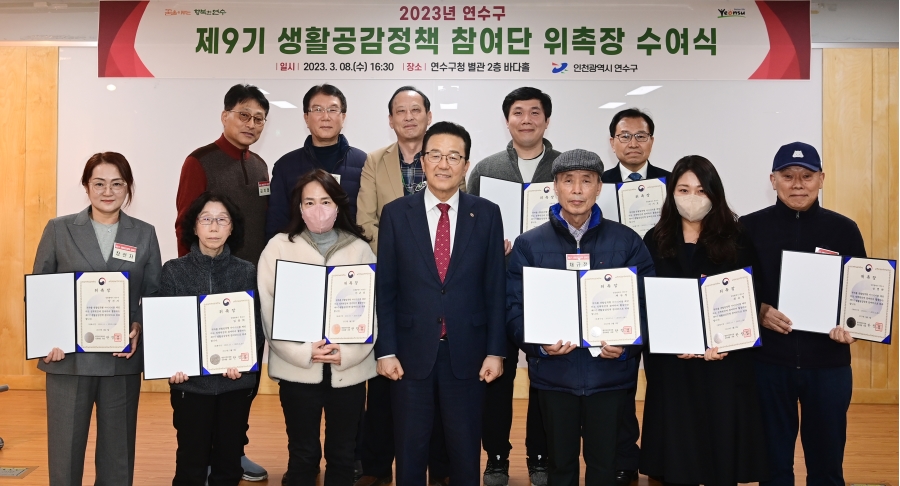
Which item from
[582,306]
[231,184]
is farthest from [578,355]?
[231,184]

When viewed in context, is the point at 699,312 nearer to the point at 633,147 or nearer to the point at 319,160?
the point at 633,147

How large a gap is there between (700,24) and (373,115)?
9.02 feet

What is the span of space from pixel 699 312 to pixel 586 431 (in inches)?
28.5

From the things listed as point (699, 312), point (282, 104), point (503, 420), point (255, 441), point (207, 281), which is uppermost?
point (282, 104)

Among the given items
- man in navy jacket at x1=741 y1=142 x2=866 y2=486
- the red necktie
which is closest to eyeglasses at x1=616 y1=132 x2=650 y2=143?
man in navy jacket at x1=741 y1=142 x2=866 y2=486

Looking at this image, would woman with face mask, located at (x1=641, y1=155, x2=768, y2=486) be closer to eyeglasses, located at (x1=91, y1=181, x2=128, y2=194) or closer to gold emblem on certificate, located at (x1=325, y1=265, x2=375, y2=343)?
gold emblem on certificate, located at (x1=325, y1=265, x2=375, y2=343)

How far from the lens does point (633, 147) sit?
417cm

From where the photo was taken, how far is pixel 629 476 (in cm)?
407

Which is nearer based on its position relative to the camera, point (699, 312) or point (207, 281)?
point (699, 312)

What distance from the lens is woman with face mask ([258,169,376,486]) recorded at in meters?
3.31

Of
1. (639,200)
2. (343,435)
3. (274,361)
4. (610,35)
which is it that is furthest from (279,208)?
(610,35)

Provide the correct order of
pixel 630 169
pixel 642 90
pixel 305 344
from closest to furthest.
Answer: pixel 305 344 → pixel 630 169 → pixel 642 90

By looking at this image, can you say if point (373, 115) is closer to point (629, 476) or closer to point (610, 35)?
point (610, 35)

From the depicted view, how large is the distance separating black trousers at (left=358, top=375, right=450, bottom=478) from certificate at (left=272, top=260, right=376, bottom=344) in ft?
2.77
